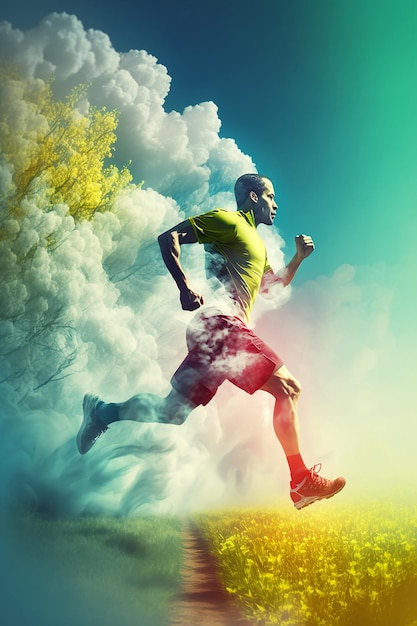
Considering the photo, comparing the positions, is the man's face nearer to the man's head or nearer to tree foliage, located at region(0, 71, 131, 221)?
the man's head

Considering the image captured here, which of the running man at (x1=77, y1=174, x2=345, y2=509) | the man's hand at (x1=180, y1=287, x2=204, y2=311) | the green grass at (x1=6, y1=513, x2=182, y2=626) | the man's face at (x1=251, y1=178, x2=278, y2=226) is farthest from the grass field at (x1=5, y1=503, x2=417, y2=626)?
the man's face at (x1=251, y1=178, x2=278, y2=226)

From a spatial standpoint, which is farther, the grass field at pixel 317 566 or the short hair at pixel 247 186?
the short hair at pixel 247 186

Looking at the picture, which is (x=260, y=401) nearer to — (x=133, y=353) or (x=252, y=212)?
(x=133, y=353)

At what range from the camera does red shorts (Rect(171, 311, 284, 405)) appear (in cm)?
246

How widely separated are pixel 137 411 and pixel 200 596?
101 centimetres

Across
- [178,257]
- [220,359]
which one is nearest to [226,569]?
[220,359]

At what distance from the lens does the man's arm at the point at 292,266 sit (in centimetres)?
294

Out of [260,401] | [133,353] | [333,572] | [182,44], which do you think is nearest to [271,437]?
[260,401]

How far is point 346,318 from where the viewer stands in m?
3.34

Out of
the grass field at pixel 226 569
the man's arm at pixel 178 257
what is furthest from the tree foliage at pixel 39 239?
the grass field at pixel 226 569

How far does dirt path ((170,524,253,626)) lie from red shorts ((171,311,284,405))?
0.87 metres

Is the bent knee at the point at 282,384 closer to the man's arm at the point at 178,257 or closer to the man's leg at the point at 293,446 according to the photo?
the man's leg at the point at 293,446

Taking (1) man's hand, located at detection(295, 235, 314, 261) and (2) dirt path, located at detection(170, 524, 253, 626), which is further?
(1) man's hand, located at detection(295, 235, 314, 261)

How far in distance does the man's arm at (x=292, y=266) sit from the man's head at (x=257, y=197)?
22 centimetres
